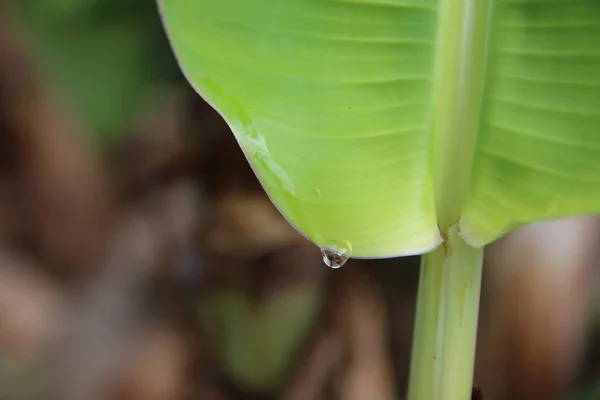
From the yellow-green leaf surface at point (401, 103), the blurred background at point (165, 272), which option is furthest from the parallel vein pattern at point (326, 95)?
the blurred background at point (165, 272)

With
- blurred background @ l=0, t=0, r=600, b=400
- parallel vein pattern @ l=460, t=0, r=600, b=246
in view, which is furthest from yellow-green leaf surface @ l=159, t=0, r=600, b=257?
blurred background @ l=0, t=0, r=600, b=400

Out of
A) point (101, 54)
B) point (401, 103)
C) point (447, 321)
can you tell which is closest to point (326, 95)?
point (401, 103)

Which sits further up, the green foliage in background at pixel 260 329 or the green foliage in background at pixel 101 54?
the green foliage in background at pixel 101 54

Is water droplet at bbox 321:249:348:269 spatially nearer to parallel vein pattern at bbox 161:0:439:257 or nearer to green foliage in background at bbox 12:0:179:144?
parallel vein pattern at bbox 161:0:439:257

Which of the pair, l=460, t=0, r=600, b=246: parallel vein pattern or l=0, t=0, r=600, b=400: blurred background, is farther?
l=0, t=0, r=600, b=400: blurred background

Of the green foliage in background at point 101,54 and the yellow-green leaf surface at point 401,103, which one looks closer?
the yellow-green leaf surface at point 401,103

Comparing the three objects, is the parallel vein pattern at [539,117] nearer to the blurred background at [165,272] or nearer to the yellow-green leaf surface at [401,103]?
the yellow-green leaf surface at [401,103]
